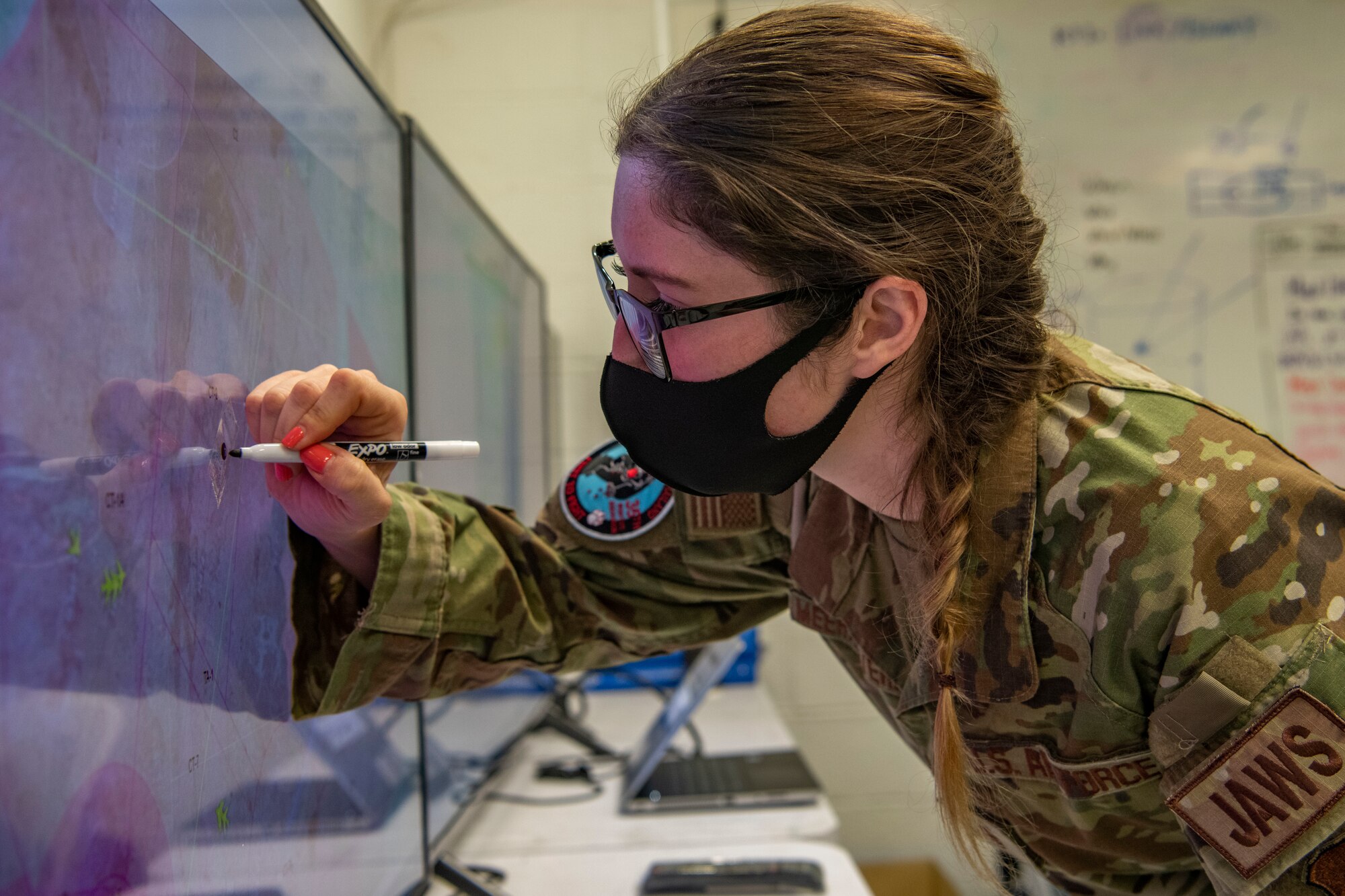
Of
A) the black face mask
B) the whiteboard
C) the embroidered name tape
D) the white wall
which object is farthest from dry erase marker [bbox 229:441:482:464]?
the whiteboard

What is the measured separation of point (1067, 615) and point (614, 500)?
40 cm

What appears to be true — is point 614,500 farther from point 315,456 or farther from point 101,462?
point 101,462

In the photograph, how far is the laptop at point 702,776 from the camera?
132 cm

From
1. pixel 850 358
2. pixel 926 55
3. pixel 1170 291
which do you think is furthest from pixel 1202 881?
pixel 1170 291

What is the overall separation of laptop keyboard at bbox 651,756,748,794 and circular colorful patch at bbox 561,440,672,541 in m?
0.61

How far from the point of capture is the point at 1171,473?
661 millimetres

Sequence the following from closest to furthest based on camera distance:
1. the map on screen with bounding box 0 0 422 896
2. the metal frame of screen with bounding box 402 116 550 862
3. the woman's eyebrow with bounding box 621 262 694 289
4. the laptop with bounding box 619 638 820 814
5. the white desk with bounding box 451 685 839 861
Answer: the map on screen with bounding box 0 0 422 896, the woman's eyebrow with bounding box 621 262 694 289, the metal frame of screen with bounding box 402 116 550 862, the white desk with bounding box 451 685 839 861, the laptop with bounding box 619 638 820 814

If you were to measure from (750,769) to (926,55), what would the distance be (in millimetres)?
1075

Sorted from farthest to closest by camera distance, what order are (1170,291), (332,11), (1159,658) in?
1. (1170,291)
2. (332,11)
3. (1159,658)

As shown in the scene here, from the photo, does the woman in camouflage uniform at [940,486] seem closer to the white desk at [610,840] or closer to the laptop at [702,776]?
the white desk at [610,840]

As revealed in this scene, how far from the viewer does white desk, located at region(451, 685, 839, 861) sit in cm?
121

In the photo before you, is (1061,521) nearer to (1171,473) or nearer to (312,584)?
(1171,473)

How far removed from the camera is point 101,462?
444 mm

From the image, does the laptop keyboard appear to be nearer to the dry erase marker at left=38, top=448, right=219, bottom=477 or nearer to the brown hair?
the brown hair
